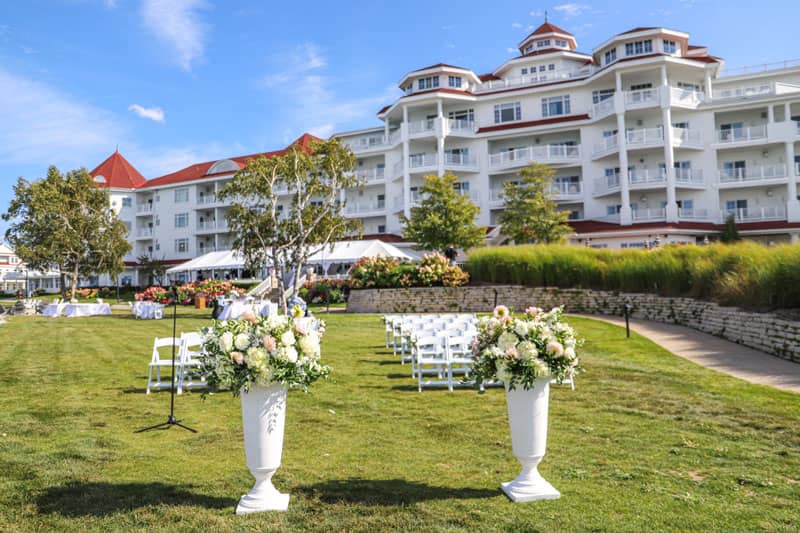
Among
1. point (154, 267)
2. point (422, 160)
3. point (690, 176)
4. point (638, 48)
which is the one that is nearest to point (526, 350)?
point (690, 176)

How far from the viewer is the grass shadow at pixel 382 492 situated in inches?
198

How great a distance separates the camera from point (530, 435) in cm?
503

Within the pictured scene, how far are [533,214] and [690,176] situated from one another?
1297cm

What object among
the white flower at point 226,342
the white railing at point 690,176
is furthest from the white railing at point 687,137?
the white flower at point 226,342

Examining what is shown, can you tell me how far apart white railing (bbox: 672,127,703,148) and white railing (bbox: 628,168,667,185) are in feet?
8.05

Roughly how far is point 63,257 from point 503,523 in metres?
47.0

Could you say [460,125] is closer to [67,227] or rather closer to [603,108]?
[603,108]

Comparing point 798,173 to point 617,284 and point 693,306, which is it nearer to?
point 617,284

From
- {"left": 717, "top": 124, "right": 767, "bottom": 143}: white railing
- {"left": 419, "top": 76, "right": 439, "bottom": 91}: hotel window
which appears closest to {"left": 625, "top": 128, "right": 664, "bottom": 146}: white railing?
{"left": 717, "top": 124, "right": 767, "bottom": 143}: white railing

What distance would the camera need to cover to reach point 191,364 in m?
10.4

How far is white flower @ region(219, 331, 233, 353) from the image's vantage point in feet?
15.5

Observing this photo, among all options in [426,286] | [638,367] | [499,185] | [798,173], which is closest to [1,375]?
[638,367]

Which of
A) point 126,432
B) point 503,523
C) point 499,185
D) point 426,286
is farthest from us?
point 499,185

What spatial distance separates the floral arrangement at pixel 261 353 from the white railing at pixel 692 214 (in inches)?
1605
